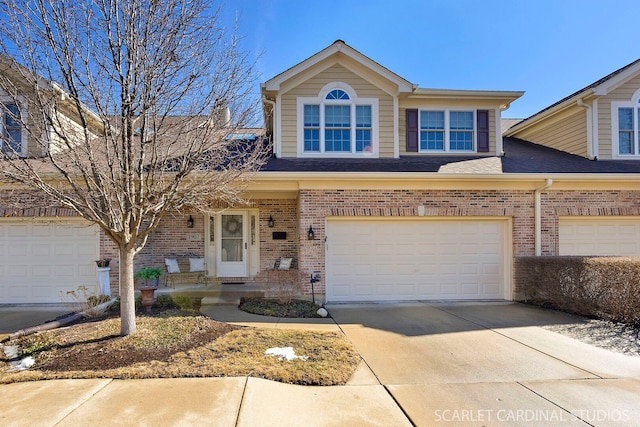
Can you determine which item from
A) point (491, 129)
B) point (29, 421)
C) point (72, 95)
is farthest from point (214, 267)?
point (491, 129)

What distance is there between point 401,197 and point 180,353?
233 inches

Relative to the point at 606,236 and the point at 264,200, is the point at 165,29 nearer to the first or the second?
the point at 264,200

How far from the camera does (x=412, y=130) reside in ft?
32.9

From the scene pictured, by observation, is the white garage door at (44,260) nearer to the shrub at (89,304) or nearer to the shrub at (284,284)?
the shrub at (89,304)

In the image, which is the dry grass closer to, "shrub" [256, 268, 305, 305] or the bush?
"shrub" [256, 268, 305, 305]

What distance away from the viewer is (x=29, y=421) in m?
3.23

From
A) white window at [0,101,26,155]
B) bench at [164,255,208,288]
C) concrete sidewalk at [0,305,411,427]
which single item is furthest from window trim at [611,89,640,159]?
white window at [0,101,26,155]

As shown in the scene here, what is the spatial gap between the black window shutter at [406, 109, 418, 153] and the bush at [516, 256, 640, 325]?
3.96m

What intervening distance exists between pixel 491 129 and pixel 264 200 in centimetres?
694

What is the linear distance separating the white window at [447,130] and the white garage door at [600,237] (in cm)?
327

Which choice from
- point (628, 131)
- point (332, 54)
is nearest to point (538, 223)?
point (628, 131)

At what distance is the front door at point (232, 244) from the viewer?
34.3 feet

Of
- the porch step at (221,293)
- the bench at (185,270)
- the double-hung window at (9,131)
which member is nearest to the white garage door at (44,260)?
the bench at (185,270)

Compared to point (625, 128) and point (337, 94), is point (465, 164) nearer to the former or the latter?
point (337, 94)
